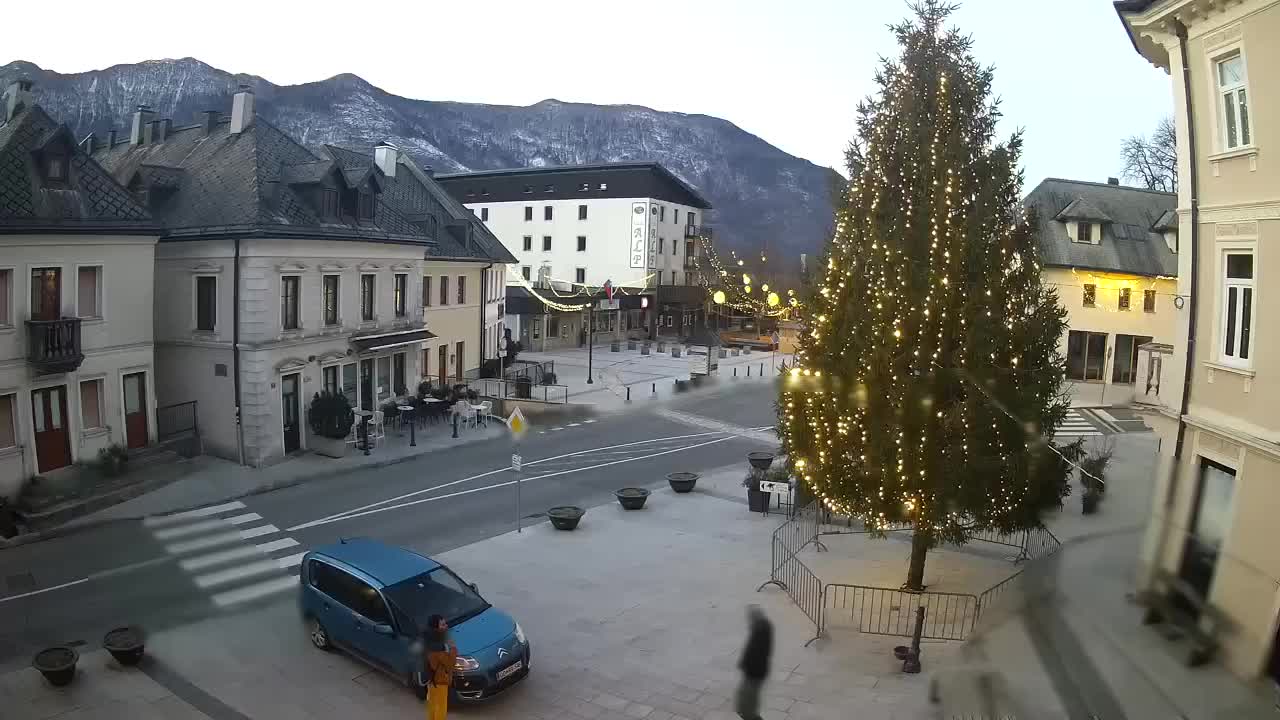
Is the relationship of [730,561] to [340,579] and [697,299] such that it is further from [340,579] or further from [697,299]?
[697,299]

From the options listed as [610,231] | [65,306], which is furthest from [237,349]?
[610,231]

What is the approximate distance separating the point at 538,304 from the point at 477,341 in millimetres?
12379

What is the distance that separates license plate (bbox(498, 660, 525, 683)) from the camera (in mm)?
11102

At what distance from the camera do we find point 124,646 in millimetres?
11922

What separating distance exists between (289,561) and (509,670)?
26.2ft

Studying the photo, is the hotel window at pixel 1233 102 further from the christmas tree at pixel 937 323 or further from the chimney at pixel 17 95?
the chimney at pixel 17 95

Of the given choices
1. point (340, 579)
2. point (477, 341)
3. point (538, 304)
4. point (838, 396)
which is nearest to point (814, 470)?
point (838, 396)

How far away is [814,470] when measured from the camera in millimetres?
14500

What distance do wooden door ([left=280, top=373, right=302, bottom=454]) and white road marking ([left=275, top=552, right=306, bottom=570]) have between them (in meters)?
9.41

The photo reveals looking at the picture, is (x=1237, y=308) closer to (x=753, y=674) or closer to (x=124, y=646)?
(x=753, y=674)

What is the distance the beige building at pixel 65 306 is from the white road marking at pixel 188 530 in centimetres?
399

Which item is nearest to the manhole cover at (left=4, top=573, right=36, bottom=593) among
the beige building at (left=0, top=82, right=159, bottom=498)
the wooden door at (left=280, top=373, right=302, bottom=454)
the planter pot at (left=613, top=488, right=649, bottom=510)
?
the beige building at (left=0, top=82, right=159, bottom=498)

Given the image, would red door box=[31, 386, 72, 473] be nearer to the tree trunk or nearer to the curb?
the curb

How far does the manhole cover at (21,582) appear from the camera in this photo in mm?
15203
